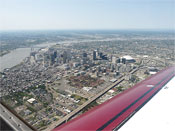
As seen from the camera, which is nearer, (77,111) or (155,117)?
(155,117)

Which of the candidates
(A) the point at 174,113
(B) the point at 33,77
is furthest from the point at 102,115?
(B) the point at 33,77

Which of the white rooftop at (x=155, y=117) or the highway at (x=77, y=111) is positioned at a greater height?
the white rooftop at (x=155, y=117)

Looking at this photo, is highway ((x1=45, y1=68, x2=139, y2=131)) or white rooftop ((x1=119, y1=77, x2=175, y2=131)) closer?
white rooftop ((x1=119, y1=77, x2=175, y2=131))

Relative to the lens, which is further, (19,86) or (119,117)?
(19,86)

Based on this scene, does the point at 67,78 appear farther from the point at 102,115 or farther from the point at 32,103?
the point at 102,115

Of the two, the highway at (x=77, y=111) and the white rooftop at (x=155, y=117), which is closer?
the white rooftop at (x=155, y=117)

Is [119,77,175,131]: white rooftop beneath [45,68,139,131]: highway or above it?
above

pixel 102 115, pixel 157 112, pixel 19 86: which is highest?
pixel 157 112

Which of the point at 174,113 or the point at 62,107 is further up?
the point at 174,113
